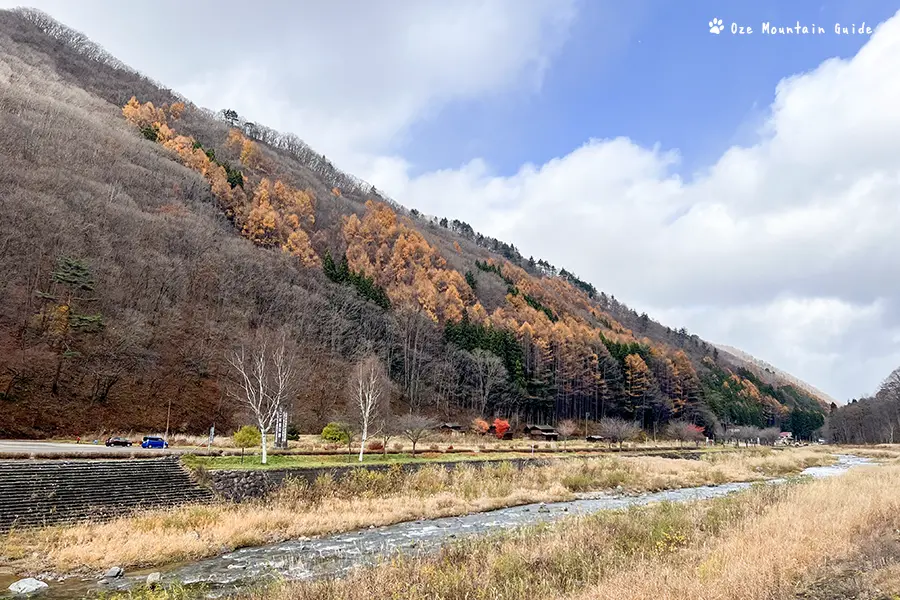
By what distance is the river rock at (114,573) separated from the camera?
14.4 metres

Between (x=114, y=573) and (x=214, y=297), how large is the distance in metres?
63.5

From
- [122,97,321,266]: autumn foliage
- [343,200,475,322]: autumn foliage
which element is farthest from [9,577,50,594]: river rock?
[122,97,321,266]: autumn foliage

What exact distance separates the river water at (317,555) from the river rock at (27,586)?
23cm

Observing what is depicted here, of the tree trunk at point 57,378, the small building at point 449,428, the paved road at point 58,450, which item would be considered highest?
the tree trunk at point 57,378

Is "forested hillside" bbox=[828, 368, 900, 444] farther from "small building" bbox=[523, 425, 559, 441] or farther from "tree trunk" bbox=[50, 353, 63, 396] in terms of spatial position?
"tree trunk" bbox=[50, 353, 63, 396]

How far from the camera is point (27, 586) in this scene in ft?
42.8

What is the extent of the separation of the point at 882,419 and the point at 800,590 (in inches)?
5400

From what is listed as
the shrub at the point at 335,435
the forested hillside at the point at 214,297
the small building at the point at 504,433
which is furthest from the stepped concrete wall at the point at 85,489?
the small building at the point at 504,433

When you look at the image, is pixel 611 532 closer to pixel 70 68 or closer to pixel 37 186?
pixel 37 186

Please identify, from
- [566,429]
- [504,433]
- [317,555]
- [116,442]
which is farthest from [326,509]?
[566,429]

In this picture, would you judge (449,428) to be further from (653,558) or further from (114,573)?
(653,558)

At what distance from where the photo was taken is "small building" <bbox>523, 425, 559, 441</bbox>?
74481 mm

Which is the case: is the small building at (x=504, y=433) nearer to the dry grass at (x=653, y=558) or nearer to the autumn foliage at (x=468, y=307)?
the autumn foliage at (x=468, y=307)

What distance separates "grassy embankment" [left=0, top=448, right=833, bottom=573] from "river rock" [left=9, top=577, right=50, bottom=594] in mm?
1314
